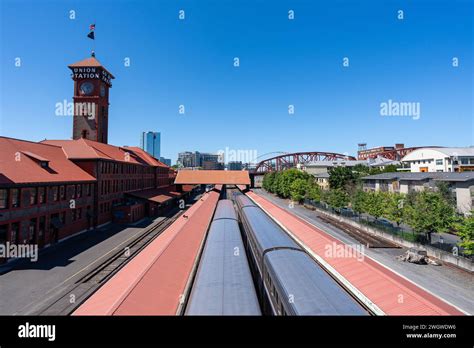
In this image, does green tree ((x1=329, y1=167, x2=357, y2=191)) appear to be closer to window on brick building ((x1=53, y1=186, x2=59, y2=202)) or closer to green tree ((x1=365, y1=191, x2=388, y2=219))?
green tree ((x1=365, y1=191, x2=388, y2=219))

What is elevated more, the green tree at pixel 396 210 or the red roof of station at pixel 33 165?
the red roof of station at pixel 33 165

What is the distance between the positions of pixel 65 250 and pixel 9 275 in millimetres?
6969

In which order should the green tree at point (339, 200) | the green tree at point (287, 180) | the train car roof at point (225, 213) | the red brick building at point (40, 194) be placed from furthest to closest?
the green tree at point (287, 180) → the green tree at point (339, 200) → the train car roof at point (225, 213) → the red brick building at point (40, 194)

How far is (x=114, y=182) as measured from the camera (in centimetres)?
4509

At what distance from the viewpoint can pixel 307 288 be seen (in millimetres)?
12133

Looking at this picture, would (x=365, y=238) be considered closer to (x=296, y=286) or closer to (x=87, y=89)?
(x=296, y=286)

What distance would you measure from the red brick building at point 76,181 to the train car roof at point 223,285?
20756mm

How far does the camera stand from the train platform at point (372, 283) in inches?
439

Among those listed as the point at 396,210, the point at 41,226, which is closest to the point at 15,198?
the point at 41,226

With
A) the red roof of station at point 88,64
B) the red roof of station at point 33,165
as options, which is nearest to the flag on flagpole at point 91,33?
the red roof of station at point 88,64

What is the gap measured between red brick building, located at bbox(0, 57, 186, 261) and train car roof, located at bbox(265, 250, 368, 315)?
25.8 metres

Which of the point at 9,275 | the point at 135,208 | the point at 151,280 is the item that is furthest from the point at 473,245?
the point at 135,208

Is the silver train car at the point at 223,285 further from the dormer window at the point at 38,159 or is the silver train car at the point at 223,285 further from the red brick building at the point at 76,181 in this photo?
the dormer window at the point at 38,159
